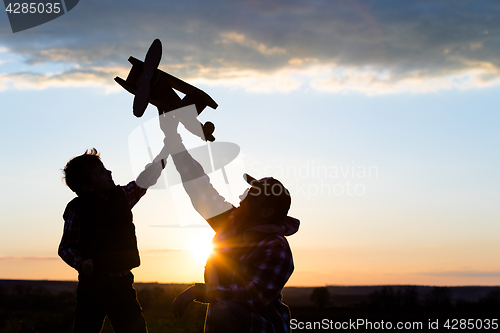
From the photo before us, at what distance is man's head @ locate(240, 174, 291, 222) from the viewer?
412 cm

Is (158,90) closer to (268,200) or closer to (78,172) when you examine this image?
(78,172)

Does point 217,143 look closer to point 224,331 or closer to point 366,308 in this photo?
point 224,331

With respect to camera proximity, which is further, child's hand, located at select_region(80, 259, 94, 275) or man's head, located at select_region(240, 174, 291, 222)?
child's hand, located at select_region(80, 259, 94, 275)

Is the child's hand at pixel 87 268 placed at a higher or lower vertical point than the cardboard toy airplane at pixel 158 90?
lower

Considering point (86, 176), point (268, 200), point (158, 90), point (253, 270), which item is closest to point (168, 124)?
point (158, 90)

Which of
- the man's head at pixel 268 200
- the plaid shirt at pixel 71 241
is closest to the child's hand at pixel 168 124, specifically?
the man's head at pixel 268 200

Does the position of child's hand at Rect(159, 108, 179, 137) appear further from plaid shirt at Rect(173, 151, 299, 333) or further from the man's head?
the man's head

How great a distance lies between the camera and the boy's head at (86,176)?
529cm

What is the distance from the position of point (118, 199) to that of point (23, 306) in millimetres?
59868

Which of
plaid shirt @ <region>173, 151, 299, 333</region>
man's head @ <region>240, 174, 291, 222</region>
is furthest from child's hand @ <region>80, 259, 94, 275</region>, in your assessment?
man's head @ <region>240, 174, 291, 222</region>

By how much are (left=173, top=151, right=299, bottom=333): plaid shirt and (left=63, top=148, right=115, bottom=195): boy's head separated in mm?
1606

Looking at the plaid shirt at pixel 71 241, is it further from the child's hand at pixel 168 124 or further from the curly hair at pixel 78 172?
the child's hand at pixel 168 124

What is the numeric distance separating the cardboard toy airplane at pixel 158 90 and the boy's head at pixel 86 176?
838 millimetres

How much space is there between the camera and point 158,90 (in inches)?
199
